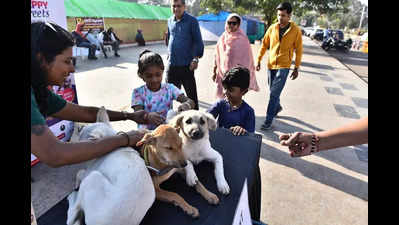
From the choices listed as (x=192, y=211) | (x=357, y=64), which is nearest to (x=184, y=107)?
(x=192, y=211)

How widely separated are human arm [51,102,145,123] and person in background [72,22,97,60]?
36.5 ft

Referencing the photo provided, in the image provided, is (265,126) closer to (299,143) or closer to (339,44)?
(299,143)

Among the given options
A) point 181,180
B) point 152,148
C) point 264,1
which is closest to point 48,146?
point 152,148

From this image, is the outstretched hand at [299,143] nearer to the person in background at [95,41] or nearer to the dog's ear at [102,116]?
the dog's ear at [102,116]

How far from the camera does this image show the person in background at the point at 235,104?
250cm

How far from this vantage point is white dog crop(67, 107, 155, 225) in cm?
105

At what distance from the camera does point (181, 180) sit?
161 centimetres

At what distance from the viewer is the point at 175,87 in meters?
2.62

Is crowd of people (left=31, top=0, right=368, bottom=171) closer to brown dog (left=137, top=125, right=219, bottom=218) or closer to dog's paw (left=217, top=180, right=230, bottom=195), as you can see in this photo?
brown dog (left=137, top=125, right=219, bottom=218)

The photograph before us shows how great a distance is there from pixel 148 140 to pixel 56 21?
2836 millimetres

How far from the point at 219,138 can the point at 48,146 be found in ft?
4.67

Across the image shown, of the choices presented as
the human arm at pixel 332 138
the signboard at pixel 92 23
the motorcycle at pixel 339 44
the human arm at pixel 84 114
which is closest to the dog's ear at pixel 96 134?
the human arm at pixel 84 114

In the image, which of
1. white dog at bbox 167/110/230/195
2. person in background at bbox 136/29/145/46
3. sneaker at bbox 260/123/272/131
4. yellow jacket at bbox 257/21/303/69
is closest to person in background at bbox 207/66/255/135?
white dog at bbox 167/110/230/195
